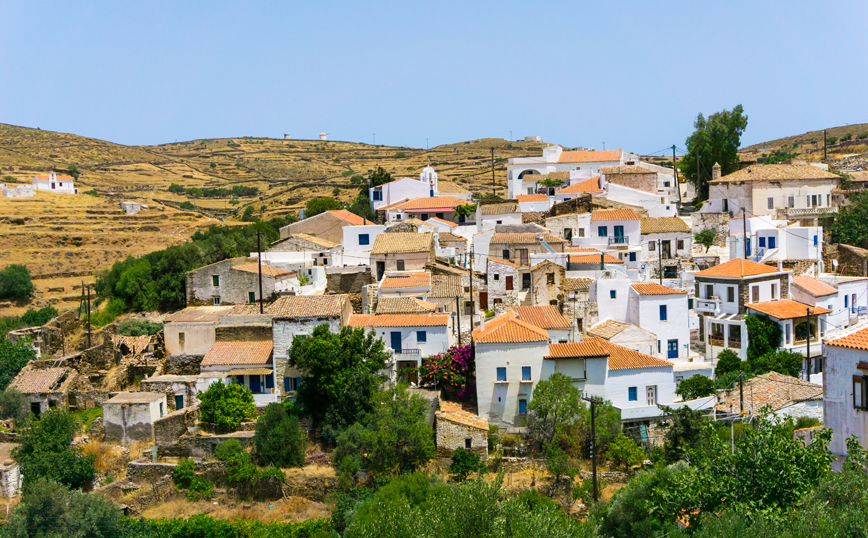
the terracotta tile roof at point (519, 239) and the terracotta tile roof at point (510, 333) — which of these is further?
the terracotta tile roof at point (519, 239)

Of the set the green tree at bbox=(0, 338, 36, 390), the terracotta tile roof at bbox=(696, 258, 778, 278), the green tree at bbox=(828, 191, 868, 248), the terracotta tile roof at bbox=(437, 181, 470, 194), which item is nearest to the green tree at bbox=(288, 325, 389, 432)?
the green tree at bbox=(0, 338, 36, 390)

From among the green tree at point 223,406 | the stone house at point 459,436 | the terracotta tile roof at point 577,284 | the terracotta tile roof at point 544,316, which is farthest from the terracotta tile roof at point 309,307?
the terracotta tile roof at point 577,284

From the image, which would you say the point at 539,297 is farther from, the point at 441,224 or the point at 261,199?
the point at 261,199

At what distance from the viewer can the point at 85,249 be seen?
72438mm

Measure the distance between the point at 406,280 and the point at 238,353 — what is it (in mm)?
9784

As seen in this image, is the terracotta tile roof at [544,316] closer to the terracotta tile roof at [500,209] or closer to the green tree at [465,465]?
the green tree at [465,465]

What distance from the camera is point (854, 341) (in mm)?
18031

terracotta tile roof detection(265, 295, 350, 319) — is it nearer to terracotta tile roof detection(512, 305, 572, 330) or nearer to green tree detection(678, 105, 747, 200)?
terracotta tile roof detection(512, 305, 572, 330)

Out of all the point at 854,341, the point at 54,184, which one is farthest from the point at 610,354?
the point at 54,184

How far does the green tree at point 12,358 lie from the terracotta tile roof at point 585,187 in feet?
125

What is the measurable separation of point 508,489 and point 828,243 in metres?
32.4

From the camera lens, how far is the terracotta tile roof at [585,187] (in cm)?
5626

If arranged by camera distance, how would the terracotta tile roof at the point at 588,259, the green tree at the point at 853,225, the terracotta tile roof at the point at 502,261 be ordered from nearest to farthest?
the terracotta tile roof at the point at 502,261
the terracotta tile roof at the point at 588,259
the green tree at the point at 853,225

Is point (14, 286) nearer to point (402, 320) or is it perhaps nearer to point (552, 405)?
point (402, 320)
